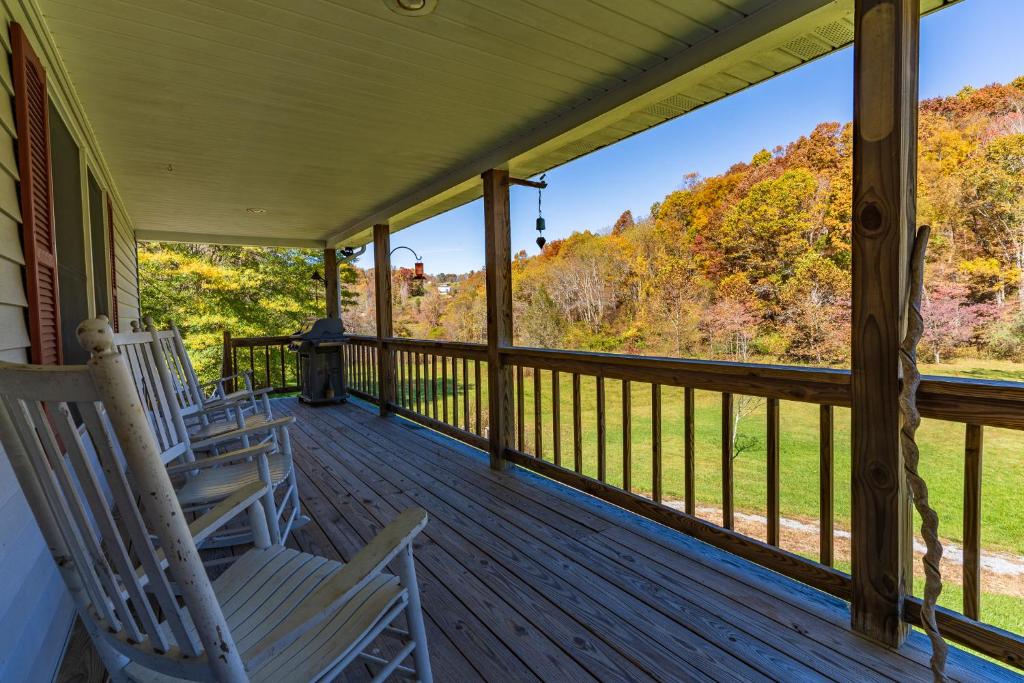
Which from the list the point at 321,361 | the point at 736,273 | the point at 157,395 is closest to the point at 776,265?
the point at 736,273

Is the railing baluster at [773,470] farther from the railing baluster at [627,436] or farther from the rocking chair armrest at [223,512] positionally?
the rocking chair armrest at [223,512]

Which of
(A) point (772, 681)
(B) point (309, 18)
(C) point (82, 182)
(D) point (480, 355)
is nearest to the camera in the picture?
(A) point (772, 681)

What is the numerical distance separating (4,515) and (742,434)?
37.9ft

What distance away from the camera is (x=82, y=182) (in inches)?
111

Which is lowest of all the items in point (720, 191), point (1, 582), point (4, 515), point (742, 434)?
point (742, 434)

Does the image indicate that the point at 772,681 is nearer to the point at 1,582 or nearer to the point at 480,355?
the point at 1,582

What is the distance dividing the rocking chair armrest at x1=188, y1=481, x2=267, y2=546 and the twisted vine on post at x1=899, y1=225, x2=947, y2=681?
172cm

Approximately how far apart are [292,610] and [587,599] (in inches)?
46.9

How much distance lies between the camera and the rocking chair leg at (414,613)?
118 cm

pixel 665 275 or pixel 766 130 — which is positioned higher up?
pixel 766 130

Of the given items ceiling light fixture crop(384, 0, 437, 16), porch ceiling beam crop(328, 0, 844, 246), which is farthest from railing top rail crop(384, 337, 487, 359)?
ceiling light fixture crop(384, 0, 437, 16)

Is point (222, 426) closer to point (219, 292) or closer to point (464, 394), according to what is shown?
point (464, 394)

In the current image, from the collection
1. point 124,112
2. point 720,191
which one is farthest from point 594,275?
point 124,112

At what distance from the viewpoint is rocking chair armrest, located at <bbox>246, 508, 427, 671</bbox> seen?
0.83 m
